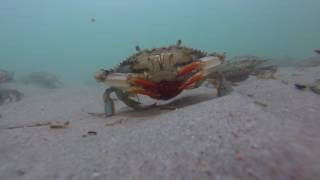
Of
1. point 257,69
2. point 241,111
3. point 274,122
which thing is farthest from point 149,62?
point 257,69

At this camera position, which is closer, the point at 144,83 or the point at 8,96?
the point at 144,83

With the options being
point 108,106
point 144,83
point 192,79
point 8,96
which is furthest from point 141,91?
point 8,96

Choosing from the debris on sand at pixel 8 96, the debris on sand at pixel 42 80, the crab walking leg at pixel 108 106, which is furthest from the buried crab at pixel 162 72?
the debris on sand at pixel 42 80

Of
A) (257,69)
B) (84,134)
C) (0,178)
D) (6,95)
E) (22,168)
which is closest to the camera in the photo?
(0,178)

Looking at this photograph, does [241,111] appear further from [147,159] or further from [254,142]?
[147,159]

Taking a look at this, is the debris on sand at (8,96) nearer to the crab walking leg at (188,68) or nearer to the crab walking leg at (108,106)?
the crab walking leg at (108,106)

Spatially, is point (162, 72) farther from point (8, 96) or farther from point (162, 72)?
point (8, 96)

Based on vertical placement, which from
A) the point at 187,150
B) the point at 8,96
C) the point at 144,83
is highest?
the point at 144,83

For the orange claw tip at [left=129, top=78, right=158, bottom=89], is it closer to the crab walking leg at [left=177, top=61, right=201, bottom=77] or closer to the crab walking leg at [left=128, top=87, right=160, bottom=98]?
the crab walking leg at [left=128, top=87, right=160, bottom=98]
